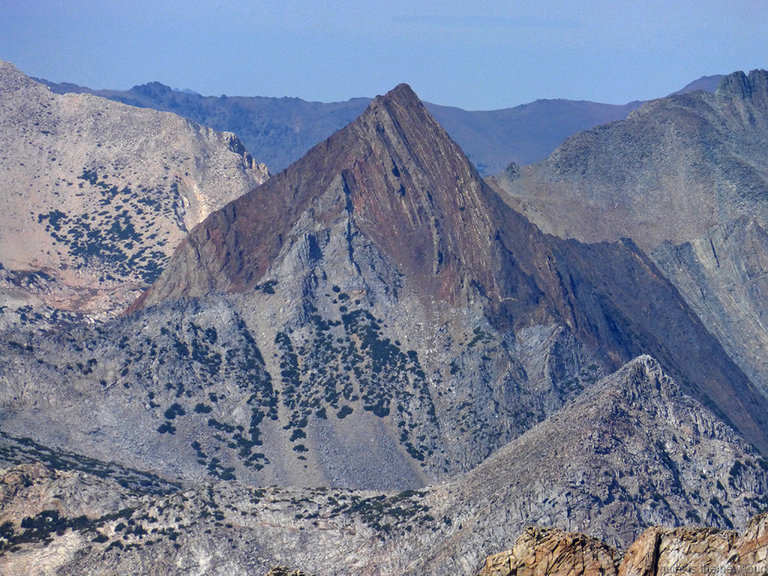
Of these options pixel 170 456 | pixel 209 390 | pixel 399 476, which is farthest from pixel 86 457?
pixel 399 476

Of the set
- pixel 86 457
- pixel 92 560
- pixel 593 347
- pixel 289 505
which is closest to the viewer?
pixel 92 560

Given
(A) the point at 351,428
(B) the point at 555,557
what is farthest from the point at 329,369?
(B) the point at 555,557

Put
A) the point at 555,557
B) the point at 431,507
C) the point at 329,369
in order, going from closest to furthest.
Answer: the point at 555,557 < the point at 431,507 < the point at 329,369

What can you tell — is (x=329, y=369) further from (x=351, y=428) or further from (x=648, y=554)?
(x=648, y=554)

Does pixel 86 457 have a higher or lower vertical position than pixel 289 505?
higher

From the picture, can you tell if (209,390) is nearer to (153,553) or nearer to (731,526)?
(153,553)

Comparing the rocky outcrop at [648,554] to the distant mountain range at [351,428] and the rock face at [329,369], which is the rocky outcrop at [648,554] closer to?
the distant mountain range at [351,428]

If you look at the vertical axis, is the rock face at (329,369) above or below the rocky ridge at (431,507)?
above

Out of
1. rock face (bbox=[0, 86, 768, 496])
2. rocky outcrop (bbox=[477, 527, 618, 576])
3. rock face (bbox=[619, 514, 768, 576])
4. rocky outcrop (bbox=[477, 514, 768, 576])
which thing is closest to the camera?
rock face (bbox=[619, 514, 768, 576])

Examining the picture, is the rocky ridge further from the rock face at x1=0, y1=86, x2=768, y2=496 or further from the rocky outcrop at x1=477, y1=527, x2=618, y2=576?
the rocky outcrop at x1=477, y1=527, x2=618, y2=576

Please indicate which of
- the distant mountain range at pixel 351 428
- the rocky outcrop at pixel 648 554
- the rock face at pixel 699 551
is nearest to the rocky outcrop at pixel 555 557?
the rocky outcrop at pixel 648 554

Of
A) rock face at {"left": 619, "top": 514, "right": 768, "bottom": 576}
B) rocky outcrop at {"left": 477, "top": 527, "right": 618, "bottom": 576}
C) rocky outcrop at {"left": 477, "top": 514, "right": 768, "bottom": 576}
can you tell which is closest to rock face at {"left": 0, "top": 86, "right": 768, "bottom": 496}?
rocky outcrop at {"left": 477, "top": 527, "right": 618, "bottom": 576}
